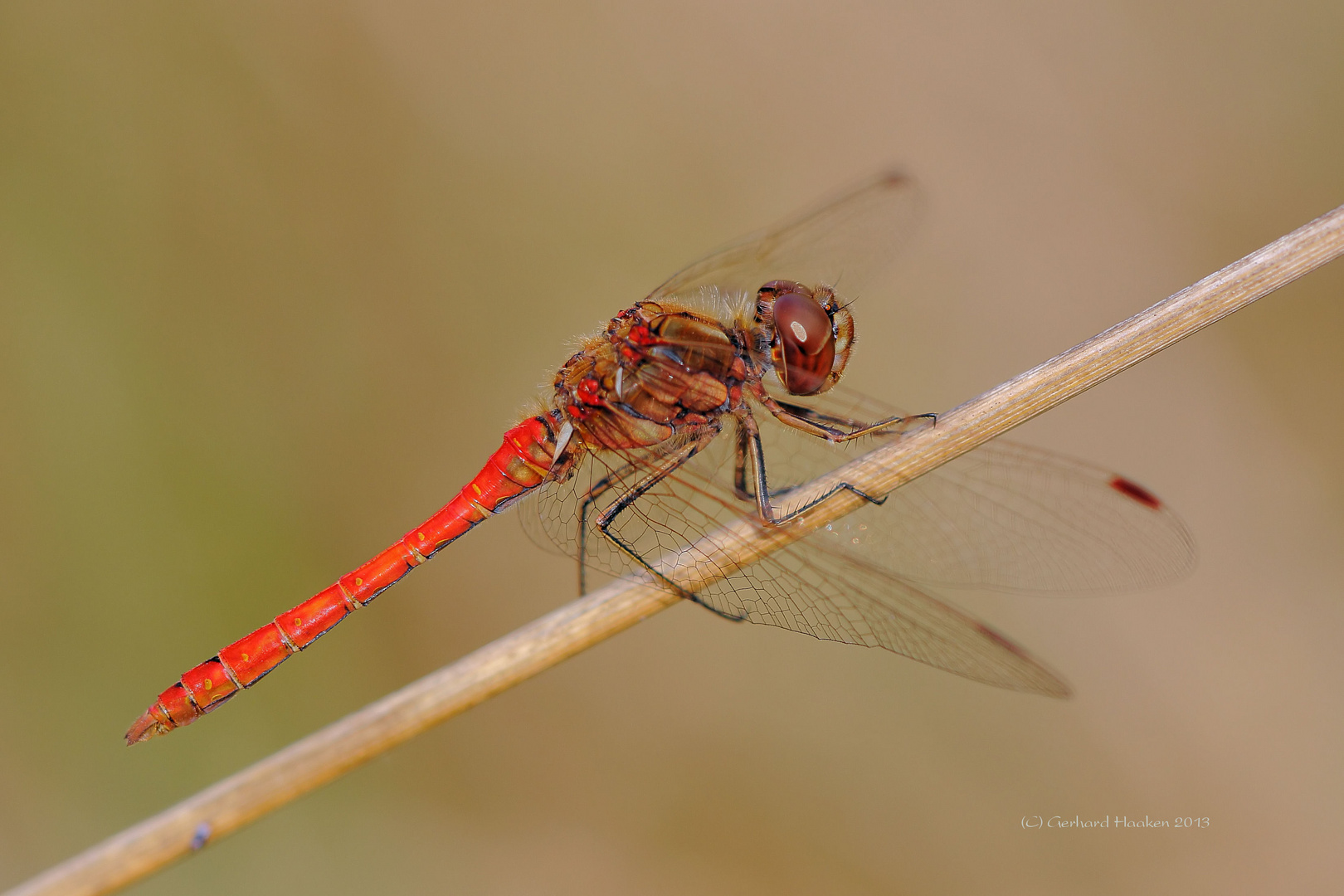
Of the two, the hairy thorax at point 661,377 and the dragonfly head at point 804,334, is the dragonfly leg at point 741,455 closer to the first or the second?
the hairy thorax at point 661,377

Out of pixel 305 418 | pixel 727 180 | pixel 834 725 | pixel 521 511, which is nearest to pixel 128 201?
pixel 305 418

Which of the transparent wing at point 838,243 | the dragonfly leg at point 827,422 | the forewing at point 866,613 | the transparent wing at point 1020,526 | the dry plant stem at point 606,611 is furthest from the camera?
the transparent wing at point 838,243

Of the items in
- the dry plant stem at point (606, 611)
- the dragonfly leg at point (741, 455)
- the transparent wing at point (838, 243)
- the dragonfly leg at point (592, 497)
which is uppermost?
the transparent wing at point (838, 243)

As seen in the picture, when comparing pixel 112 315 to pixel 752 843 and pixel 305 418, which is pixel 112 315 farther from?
pixel 752 843

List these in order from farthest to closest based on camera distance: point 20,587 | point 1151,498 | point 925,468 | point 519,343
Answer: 1. point 519,343
2. point 20,587
3. point 1151,498
4. point 925,468

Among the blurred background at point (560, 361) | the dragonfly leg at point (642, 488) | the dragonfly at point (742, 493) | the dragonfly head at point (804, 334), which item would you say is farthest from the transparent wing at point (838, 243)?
the dragonfly leg at point (642, 488)

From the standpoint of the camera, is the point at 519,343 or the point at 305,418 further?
the point at 519,343

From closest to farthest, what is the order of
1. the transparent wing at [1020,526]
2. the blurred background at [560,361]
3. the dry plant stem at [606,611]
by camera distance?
the dry plant stem at [606,611] < the transparent wing at [1020,526] < the blurred background at [560,361]

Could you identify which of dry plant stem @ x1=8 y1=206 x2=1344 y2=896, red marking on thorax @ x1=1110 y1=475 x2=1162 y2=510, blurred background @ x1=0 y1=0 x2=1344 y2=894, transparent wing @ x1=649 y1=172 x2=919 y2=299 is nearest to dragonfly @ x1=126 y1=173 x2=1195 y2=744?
red marking on thorax @ x1=1110 y1=475 x2=1162 y2=510
